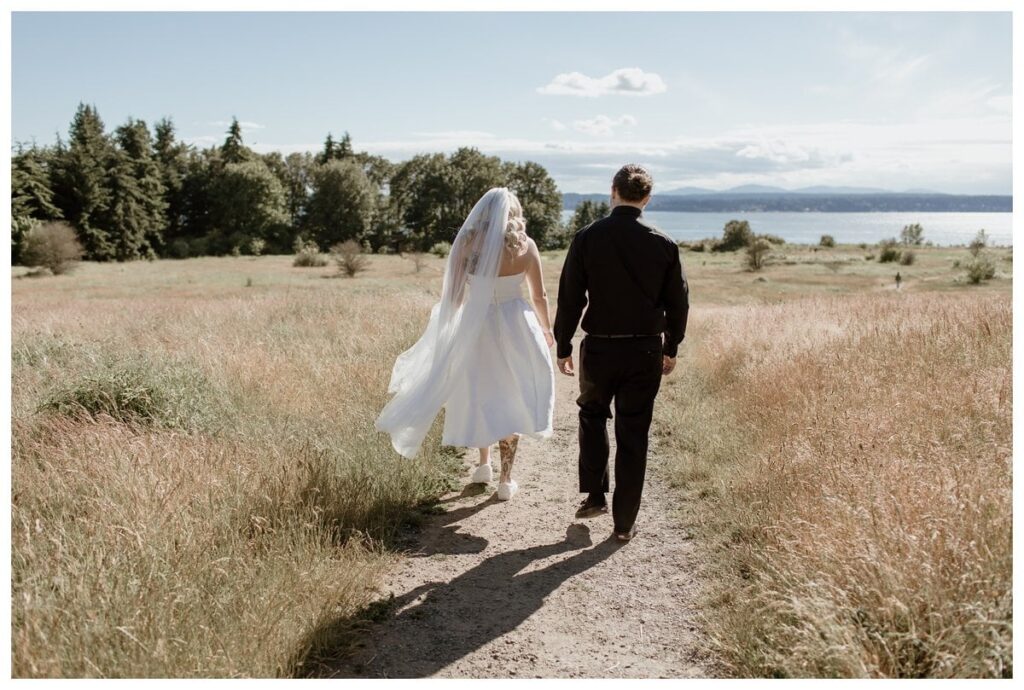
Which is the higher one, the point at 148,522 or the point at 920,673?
the point at 148,522

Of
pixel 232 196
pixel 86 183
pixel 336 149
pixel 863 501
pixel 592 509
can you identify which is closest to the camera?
pixel 863 501

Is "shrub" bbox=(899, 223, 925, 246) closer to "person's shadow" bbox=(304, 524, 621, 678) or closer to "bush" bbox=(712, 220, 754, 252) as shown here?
"bush" bbox=(712, 220, 754, 252)

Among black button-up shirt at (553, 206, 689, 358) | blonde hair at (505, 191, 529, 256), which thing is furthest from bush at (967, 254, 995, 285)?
black button-up shirt at (553, 206, 689, 358)

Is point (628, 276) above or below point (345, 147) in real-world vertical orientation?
below

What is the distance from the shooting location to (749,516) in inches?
201

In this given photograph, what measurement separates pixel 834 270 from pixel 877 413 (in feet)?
129

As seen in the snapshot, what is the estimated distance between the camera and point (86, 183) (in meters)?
49.8

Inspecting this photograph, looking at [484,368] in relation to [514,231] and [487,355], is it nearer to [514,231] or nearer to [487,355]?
[487,355]

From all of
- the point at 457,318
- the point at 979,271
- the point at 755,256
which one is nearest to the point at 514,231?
the point at 457,318

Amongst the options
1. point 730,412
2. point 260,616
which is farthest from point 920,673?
point 730,412

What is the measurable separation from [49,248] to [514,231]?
40.3m

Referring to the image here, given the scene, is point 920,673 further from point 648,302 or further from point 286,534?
point 286,534

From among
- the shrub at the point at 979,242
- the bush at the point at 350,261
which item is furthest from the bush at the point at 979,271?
the bush at the point at 350,261

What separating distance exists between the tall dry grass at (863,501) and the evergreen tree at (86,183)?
169ft
